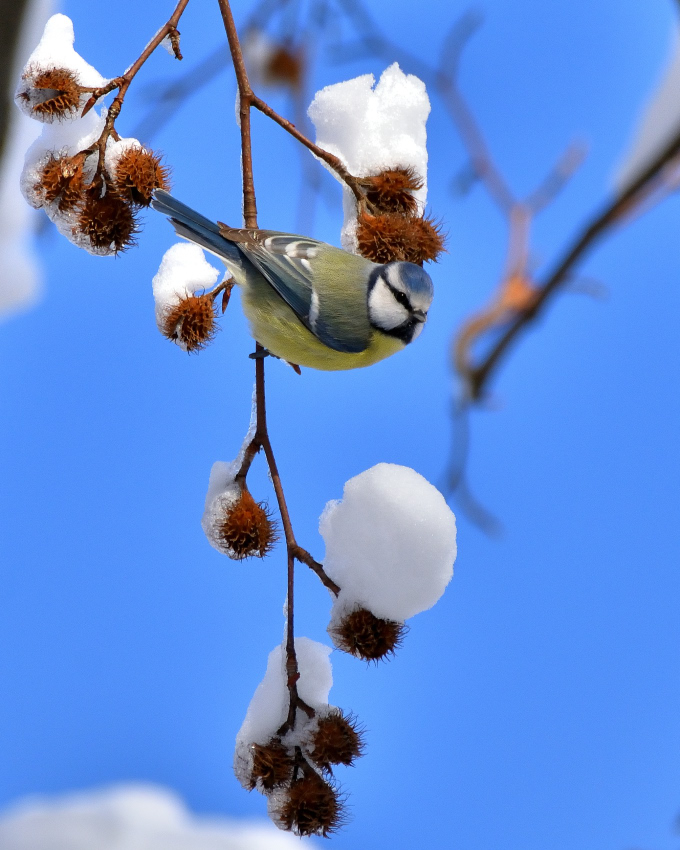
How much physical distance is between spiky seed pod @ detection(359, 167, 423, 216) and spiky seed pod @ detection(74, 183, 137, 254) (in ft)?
0.81

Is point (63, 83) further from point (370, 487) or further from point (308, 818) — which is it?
point (308, 818)

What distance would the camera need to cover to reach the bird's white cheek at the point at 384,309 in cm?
96

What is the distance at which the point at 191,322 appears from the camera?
2.69 feet

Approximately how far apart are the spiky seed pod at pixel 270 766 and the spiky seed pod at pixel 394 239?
1.57ft

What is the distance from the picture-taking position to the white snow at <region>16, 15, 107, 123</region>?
831mm

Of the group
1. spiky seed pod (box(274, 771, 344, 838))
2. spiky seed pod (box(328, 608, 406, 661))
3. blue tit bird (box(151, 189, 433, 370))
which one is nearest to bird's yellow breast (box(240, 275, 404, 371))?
blue tit bird (box(151, 189, 433, 370))

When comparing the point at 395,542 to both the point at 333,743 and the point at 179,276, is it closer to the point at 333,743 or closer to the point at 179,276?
the point at 333,743

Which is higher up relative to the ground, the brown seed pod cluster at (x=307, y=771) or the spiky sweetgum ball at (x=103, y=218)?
the spiky sweetgum ball at (x=103, y=218)

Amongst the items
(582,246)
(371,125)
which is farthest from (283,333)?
(582,246)

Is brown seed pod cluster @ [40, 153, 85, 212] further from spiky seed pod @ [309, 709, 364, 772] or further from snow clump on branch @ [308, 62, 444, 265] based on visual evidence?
spiky seed pod @ [309, 709, 364, 772]

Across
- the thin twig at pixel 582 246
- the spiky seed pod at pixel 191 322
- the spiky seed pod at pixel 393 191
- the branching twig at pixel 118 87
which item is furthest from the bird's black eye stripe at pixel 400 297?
the thin twig at pixel 582 246

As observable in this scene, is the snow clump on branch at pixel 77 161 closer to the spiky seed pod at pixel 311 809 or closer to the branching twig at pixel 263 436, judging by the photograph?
the branching twig at pixel 263 436

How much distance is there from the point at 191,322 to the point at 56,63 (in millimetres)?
307

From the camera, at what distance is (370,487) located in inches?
28.3
